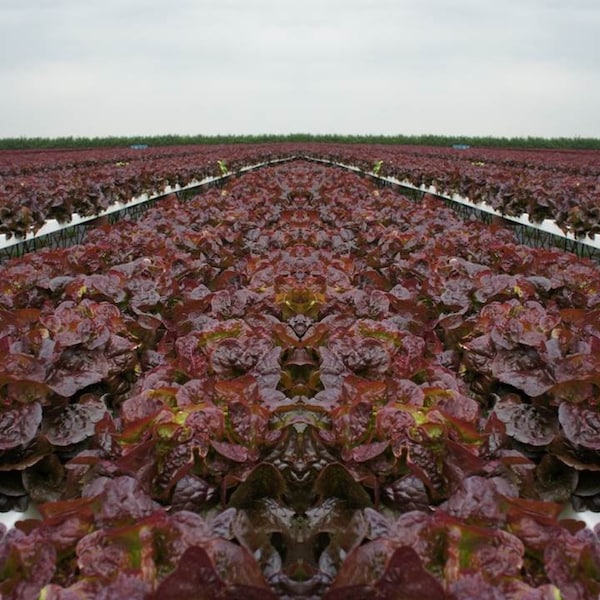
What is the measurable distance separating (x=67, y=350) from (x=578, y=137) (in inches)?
2934

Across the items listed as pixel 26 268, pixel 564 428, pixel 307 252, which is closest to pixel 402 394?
pixel 564 428

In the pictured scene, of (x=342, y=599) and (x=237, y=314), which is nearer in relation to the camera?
(x=342, y=599)

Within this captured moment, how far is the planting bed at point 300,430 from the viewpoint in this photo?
1.48m

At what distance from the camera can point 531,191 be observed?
11.6 m

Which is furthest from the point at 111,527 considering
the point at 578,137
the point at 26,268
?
the point at 578,137

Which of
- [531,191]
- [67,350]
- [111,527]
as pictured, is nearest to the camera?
[111,527]

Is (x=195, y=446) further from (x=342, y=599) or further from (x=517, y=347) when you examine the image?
(x=517, y=347)

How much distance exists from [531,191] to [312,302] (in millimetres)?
8958

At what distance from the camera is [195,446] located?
6.86ft

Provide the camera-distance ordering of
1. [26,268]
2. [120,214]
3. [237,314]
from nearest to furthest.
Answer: [237,314] < [26,268] < [120,214]

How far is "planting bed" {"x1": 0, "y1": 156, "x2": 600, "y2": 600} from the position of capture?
148 centimetres

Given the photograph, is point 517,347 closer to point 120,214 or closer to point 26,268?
point 26,268

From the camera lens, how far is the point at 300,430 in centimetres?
219

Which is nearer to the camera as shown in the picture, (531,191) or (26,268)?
(26,268)
